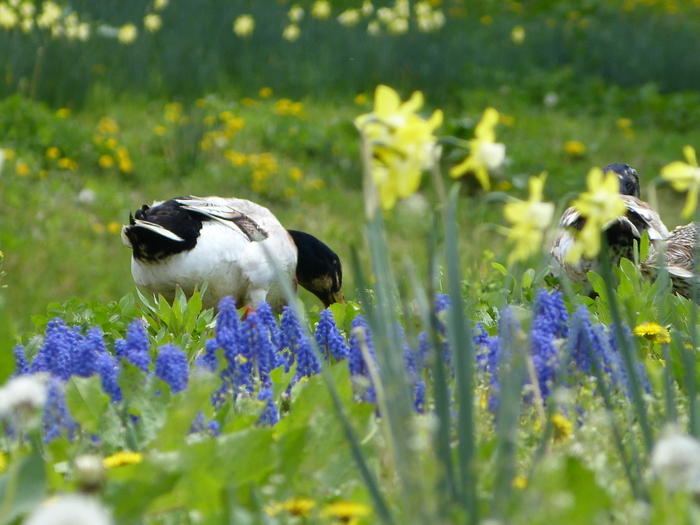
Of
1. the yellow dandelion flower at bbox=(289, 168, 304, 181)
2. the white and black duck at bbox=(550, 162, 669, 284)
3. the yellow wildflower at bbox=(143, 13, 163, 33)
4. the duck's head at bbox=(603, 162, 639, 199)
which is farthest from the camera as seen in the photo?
the yellow wildflower at bbox=(143, 13, 163, 33)

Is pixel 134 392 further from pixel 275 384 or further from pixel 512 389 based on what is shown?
pixel 512 389

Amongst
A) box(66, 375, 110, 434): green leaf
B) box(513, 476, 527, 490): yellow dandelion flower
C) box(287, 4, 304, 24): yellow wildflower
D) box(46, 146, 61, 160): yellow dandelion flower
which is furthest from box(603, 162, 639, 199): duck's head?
box(287, 4, 304, 24): yellow wildflower

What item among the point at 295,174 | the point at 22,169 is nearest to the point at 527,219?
the point at 22,169

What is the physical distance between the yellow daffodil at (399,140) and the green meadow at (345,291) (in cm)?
3

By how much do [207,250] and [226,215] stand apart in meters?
0.21

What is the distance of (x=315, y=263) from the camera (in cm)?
411

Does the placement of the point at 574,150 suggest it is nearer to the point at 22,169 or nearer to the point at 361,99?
the point at 361,99

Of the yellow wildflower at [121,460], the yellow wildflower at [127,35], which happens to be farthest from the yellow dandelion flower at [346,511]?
the yellow wildflower at [127,35]

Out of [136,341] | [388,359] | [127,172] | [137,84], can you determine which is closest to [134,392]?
[136,341]

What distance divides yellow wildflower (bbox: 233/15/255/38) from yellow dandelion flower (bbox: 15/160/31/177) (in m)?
2.64

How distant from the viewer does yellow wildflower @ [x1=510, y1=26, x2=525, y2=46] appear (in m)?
9.55

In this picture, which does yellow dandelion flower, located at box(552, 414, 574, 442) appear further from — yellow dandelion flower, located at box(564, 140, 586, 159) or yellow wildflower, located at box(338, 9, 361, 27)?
yellow wildflower, located at box(338, 9, 361, 27)

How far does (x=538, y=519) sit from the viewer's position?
0.98m

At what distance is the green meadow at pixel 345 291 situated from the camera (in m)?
1.11
